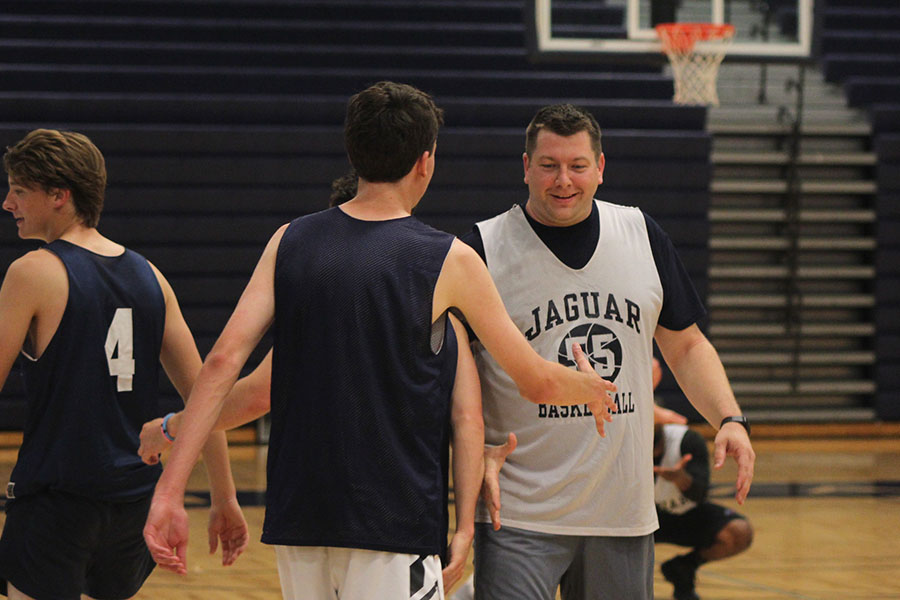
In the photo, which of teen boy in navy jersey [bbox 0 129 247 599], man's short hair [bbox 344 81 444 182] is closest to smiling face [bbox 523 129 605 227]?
man's short hair [bbox 344 81 444 182]

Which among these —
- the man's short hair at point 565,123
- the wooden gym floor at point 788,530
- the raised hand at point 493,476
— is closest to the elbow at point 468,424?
the raised hand at point 493,476

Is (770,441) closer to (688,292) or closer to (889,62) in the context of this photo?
(889,62)

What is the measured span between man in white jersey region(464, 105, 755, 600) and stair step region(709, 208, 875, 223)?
27.2 ft

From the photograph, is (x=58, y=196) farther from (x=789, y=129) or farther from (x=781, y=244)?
(x=789, y=129)

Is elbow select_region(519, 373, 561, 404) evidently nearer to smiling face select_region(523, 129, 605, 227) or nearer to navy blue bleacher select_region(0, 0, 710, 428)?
smiling face select_region(523, 129, 605, 227)

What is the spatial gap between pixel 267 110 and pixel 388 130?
819cm

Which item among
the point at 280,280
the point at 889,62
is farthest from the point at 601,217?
the point at 889,62

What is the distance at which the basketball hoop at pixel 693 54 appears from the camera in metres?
9.04

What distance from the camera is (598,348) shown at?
9.66 feet

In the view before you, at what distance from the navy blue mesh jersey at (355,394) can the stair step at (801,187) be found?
9.25 metres

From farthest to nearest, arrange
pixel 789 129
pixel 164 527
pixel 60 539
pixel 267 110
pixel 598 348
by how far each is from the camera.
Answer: pixel 789 129 → pixel 267 110 → pixel 598 348 → pixel 60 539 → pixel 164 527

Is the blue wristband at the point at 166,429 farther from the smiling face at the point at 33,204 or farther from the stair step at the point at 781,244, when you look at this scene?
the stair step at the point at 781,244

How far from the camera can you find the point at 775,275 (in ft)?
36.2

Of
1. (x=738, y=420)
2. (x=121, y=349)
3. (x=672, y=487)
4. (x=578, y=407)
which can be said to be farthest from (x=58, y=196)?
(x=672, y=487)
